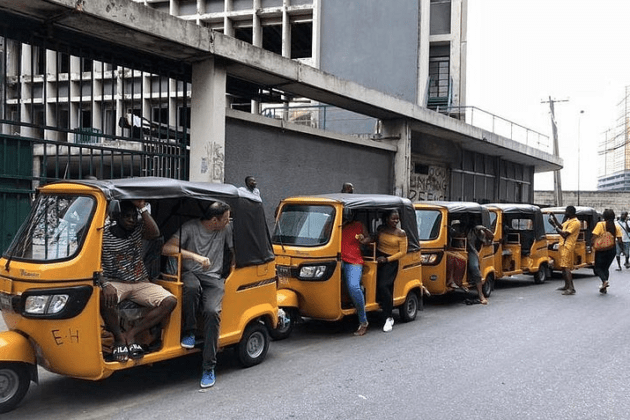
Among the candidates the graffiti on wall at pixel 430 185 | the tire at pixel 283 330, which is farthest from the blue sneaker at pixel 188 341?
the graffiti on wall at pixel 430 185

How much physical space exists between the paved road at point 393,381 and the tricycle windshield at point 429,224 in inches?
85.1

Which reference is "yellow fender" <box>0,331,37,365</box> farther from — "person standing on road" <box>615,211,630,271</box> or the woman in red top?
"person standing on road" <box>615,211,630,271</box>

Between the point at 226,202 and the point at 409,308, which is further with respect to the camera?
the point at 409,308

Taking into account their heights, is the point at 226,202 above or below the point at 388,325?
above

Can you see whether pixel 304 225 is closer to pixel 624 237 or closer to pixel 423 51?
pixel 624 237

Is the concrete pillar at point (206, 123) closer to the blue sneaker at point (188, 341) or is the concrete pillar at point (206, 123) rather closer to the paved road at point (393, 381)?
the paved road at point (393, 381)

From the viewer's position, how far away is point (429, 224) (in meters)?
10.7

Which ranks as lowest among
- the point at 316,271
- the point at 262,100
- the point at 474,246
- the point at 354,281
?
the point at 354,281

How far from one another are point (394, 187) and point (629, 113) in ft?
193

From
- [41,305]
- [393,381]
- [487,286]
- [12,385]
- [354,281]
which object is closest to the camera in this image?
[41,305]

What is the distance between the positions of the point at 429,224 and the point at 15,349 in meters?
7.76

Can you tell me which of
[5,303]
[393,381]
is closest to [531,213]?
[393,381]

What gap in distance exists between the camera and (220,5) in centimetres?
3058

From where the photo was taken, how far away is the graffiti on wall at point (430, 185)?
20.7m
